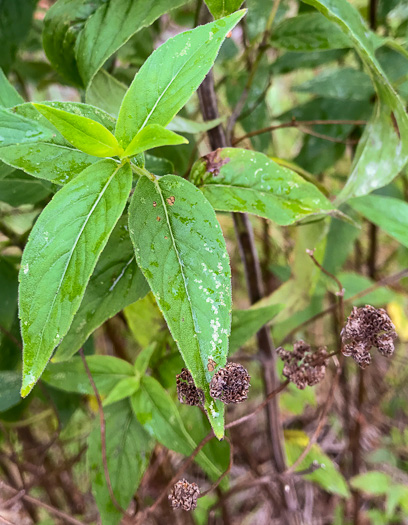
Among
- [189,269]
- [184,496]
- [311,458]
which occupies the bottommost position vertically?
[311,458]

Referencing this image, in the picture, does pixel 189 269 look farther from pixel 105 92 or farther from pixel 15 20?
pixel 15 20

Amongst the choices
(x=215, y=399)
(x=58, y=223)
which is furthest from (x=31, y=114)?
(x=215, y=399)

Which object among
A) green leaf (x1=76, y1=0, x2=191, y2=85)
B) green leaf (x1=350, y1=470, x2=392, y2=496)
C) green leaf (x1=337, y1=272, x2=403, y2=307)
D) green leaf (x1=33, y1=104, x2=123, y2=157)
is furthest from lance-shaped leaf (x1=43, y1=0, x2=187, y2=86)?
green leaf (x1=350, y1=470, x2=392, y2=496)

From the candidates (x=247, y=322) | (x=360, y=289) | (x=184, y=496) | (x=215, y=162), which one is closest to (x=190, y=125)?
(x=215, y=162)

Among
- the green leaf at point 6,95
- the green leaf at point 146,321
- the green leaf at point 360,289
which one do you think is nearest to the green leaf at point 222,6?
the green leaf at point 6,95

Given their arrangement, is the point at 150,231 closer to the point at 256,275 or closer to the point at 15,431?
the point at 256,275

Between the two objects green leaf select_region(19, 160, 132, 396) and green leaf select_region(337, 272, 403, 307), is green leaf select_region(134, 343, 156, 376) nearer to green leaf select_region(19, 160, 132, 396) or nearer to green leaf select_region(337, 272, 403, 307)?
green leaf select_region(19, 160, 132, 396)

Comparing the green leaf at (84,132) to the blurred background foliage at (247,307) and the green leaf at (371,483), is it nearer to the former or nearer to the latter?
the blurred background foliage at (247,307)
